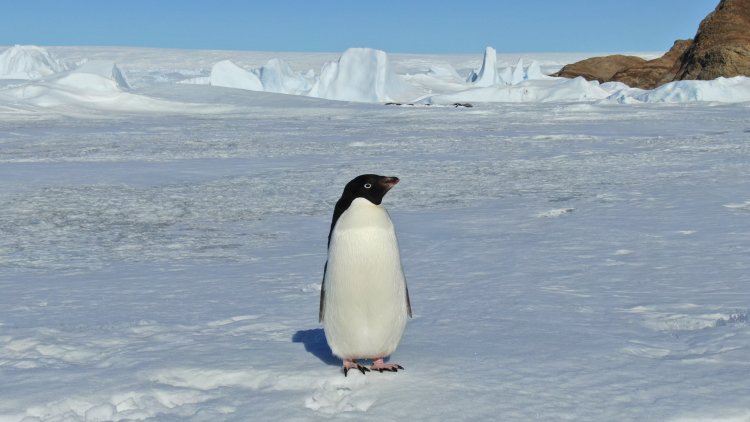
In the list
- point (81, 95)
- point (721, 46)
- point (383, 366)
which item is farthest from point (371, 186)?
point (721, 46)

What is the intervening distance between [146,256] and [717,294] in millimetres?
2989

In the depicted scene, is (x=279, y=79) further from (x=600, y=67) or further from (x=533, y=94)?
(x=600, y=67)

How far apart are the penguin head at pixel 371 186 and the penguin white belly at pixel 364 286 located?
0.07ft

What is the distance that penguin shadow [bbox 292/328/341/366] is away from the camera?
8.96 feet

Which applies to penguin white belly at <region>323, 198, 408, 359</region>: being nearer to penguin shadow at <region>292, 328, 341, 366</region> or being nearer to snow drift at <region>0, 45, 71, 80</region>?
penguin shadow at <region>292, 328, 341, 366</region>

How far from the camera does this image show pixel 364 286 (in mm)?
2547

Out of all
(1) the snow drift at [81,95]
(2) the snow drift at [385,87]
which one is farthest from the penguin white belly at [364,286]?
(2) the snow drift at [385,87]

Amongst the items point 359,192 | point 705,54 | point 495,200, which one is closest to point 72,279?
point 359,192

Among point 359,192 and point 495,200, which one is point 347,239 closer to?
point 359,192

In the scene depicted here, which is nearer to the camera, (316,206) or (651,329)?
(651,329)

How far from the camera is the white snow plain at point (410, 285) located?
2.37 metres

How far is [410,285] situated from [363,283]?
1.48 m

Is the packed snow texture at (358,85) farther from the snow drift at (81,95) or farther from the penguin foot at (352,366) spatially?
the penguin foot at (352,366)

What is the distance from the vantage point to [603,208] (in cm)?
637
